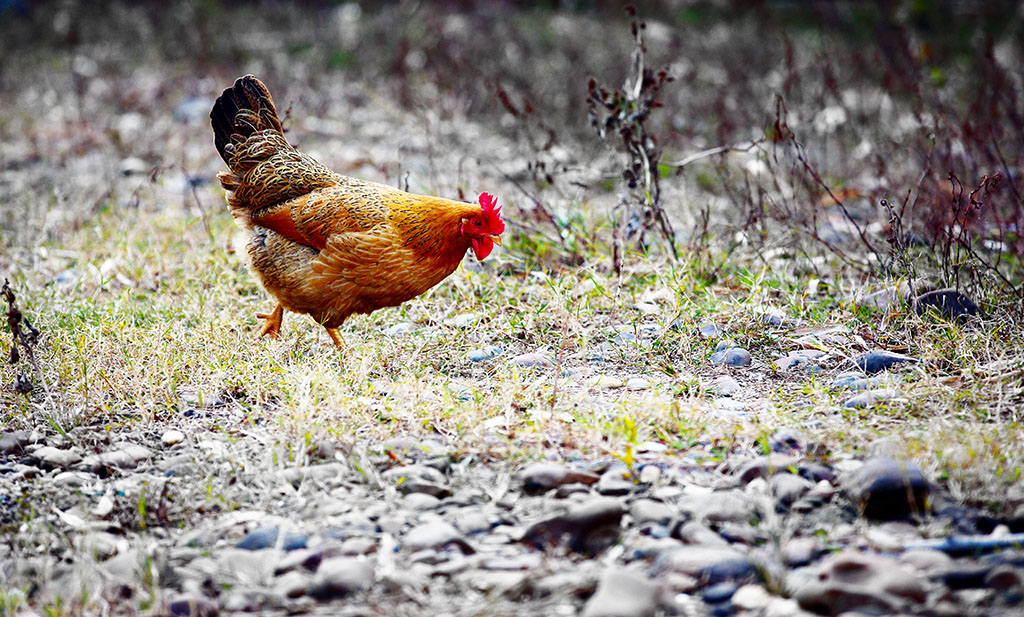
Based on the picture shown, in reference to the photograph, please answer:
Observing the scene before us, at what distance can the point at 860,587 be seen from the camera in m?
2.17

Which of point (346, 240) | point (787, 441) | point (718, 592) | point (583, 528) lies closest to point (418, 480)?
point (583, 528)

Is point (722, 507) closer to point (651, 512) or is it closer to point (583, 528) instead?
point (651, 512)

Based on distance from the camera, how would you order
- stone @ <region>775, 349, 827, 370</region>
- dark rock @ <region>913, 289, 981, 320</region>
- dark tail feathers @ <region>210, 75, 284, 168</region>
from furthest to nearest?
dark tail feathers @ <region>210, 75, 284, 168</region> < dark rock @ <region>913, 289, 981, 320</region> < stone @ <region>775, 349, 827, 370</region>

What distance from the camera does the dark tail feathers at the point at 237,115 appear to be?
→ 4742mm

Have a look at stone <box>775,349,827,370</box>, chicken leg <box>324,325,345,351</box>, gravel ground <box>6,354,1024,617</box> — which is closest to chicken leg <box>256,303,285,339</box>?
chicken leg <box>324,325,345,351</box>

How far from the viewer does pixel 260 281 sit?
14.7 feet

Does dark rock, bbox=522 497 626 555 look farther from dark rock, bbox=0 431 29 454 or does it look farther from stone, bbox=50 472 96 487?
dark rock, bbox=0 431 29 454

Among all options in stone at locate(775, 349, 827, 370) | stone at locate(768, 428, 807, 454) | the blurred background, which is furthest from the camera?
the blurred background

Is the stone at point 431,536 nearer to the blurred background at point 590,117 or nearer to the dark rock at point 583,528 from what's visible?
the dark rock at point 583,528

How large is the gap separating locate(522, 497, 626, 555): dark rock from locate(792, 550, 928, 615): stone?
0.53 meters

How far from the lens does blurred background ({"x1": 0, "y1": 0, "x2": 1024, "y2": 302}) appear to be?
507 centimetres

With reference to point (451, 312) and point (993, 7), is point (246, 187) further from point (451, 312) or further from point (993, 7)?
point (993, 7)

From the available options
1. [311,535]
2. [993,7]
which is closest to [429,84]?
[993,7]

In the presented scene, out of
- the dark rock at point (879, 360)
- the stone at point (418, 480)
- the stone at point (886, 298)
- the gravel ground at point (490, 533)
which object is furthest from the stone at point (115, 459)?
the stone at point (886, 298)
